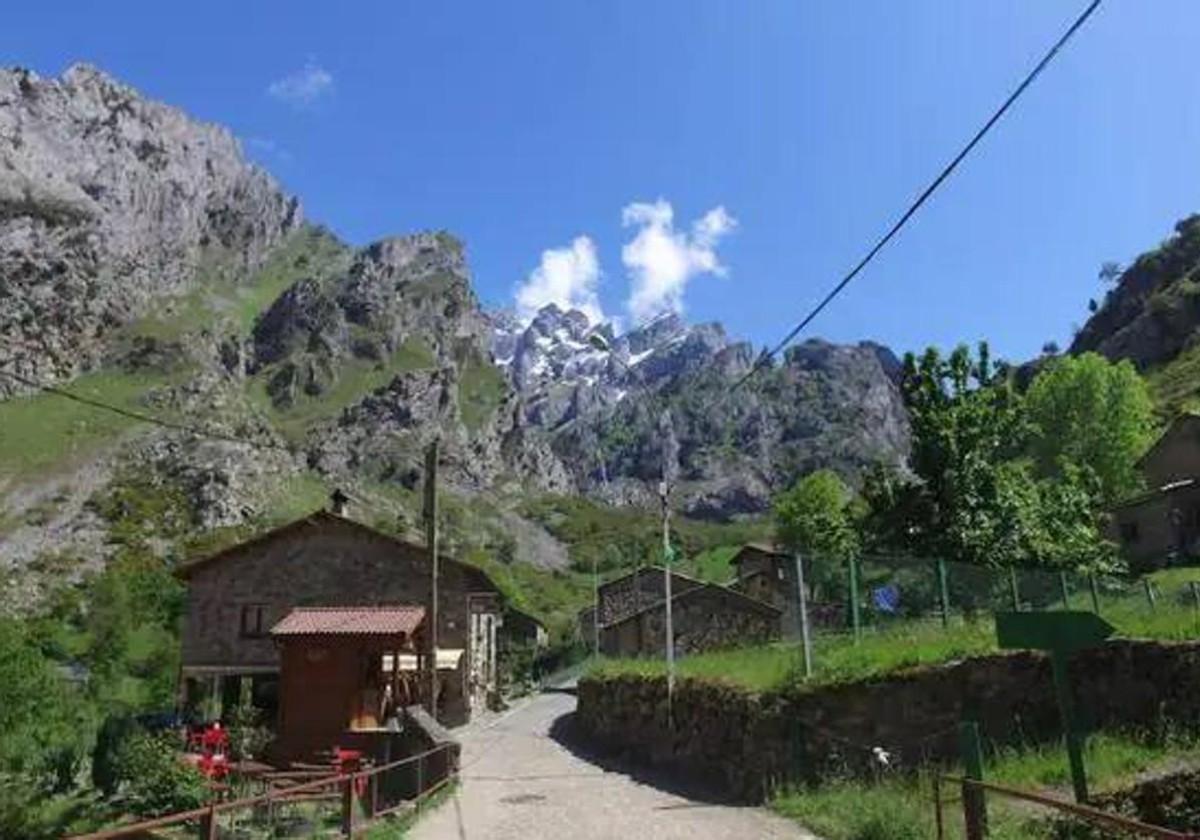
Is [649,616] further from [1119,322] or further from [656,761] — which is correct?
[1119,322]

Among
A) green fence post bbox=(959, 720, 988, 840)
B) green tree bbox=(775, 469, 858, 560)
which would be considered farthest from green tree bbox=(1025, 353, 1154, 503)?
green fence post bbox=(959, 720, 988, 840)

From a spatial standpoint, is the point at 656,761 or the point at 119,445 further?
the point at 119,445

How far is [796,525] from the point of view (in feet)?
306

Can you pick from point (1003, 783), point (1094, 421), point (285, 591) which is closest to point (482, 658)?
point (285, 591)

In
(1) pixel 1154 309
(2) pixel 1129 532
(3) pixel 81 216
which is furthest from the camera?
(3) pixel 81 216

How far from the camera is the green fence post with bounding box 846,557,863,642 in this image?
19.9 meters

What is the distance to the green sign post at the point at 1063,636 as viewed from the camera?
1052 cm

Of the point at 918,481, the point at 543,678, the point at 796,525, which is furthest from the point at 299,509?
the point at 918,481

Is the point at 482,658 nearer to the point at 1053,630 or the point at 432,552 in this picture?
the point at 432,552

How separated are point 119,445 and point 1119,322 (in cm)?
12134

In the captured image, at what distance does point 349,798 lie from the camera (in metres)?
14.2

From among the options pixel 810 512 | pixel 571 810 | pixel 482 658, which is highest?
pixel 810 512

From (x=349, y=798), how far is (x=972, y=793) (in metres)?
8.18

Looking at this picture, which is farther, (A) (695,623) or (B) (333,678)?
(A) (695,623)
